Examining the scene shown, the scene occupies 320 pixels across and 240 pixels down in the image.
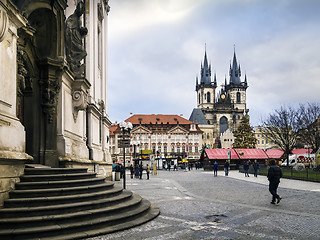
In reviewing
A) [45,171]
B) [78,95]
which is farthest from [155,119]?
[45,171]

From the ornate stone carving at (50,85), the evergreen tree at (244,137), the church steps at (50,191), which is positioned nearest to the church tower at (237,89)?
the evergreen tree at (244,137)

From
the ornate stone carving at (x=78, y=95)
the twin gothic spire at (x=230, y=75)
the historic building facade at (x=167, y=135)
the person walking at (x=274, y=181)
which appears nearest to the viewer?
the person walking at (x=274, y=181)

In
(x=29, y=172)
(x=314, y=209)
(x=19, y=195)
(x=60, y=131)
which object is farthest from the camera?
(x=60, y=131)

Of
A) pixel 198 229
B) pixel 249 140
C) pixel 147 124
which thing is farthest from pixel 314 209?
pixel 147 124

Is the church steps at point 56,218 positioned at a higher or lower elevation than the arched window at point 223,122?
lower

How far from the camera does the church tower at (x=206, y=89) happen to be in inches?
6422

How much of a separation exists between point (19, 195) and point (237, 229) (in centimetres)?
491

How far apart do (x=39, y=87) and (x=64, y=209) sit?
5176 millimetres

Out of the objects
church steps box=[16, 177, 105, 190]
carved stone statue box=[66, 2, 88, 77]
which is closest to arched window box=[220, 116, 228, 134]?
carved stone statue box=[66, 2, 88, 77]

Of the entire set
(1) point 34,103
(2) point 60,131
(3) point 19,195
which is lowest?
(3) point 19,195

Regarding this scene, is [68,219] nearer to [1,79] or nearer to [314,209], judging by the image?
[1,79]

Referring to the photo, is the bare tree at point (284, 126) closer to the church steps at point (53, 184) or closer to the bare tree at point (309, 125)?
the bare tree at point (309, 125)

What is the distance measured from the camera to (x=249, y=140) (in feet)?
263

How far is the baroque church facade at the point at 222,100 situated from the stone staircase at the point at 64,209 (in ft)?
457
